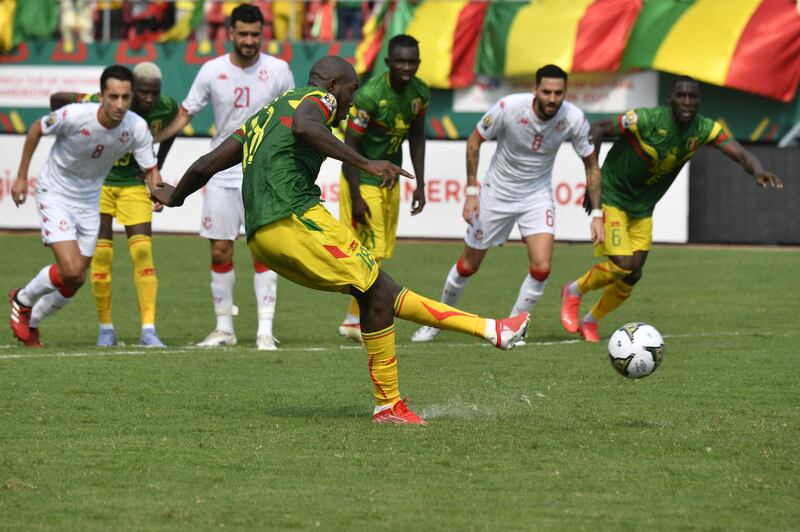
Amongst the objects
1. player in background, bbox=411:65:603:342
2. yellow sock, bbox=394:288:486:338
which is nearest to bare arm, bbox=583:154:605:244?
player in background, bbox=411:65:603:342

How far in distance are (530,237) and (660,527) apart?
22.9 ft

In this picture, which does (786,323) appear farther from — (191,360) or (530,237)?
(191,360)

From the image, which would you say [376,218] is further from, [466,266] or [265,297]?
[265,297]

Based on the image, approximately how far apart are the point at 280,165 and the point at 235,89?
4.32 meters

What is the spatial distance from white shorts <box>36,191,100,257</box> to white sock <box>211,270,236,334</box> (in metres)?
1.06

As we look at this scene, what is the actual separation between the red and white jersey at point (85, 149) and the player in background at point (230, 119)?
0.43 m

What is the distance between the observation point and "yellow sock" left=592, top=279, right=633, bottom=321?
12.6 m

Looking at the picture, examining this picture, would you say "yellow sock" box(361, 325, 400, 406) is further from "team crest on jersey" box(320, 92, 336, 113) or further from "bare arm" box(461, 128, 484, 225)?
"bare arm" box(461, 128, 484, 225)

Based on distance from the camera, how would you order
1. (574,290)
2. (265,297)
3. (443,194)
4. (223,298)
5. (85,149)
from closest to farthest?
1. (85,149)
2. (265,297)
3. (223,298)
4. (574,290)
5. (443,194)

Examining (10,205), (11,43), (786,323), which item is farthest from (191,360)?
(11,43)

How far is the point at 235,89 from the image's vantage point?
11992 millimetres

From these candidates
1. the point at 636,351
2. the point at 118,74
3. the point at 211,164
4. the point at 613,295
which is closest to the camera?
the point at 211,164

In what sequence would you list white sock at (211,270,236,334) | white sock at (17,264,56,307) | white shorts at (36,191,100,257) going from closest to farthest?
white shorts at (36,191,100,257) < white sock at (17,264,56,307) < white sock at (211,270,236,334)

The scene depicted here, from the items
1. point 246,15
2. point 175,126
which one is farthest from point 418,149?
point 175,126
